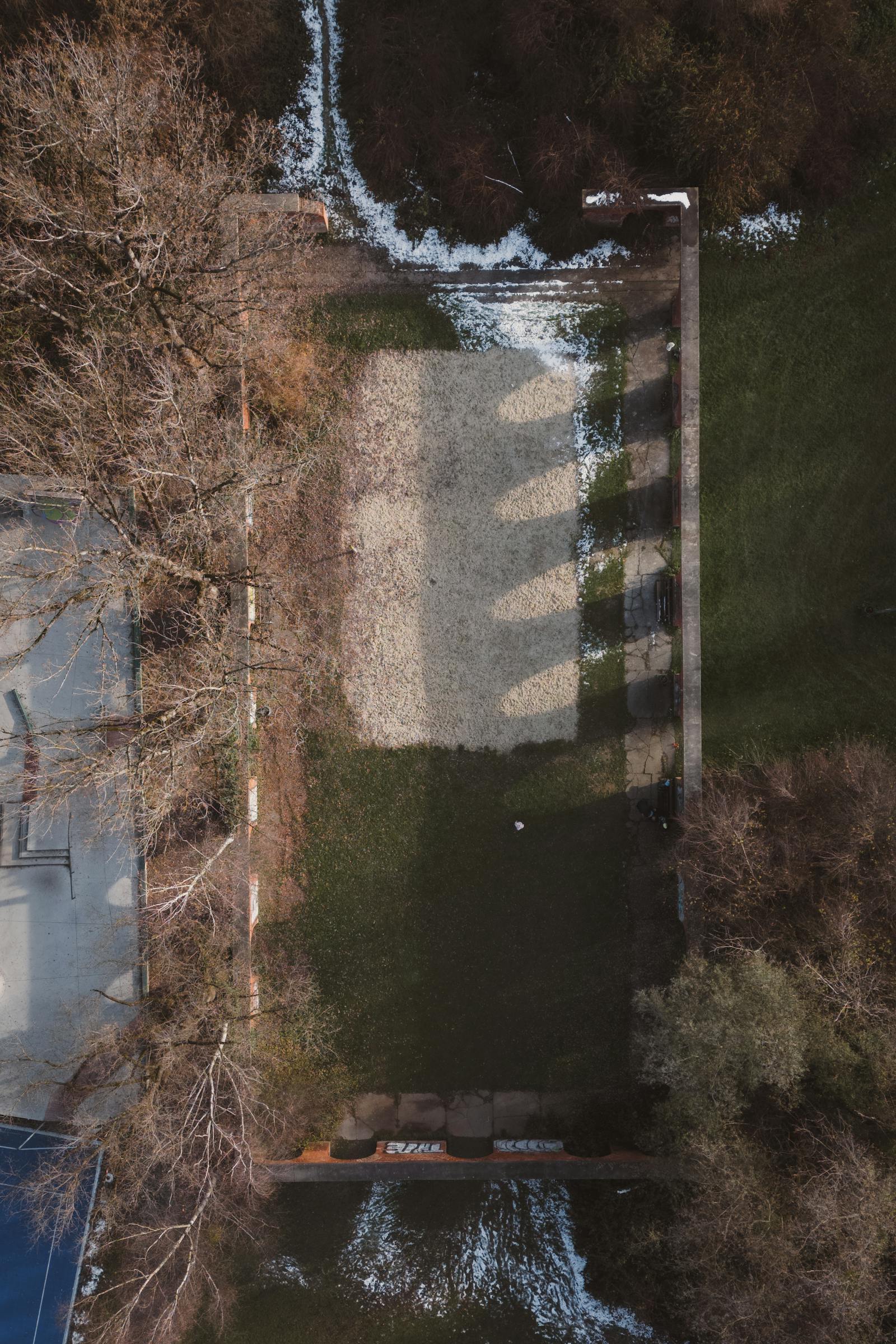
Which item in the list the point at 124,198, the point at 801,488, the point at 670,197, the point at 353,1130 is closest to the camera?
the point at 124,198

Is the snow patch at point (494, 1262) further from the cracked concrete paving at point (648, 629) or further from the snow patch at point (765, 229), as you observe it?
the snow patch at point (765, 229)

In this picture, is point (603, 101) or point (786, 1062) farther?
point (603, 101)

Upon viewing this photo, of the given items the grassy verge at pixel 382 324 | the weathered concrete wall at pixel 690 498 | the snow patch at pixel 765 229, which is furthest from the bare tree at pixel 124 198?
the snow patch at pixel 765 229

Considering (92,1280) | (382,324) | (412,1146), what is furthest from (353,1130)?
(382,324)

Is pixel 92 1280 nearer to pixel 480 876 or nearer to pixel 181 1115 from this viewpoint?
pixel 181 1115

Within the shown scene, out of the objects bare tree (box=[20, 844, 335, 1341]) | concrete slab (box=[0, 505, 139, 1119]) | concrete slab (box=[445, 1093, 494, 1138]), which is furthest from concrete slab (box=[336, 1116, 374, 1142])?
concrete slab (box=[0, 505, 139, 1119])

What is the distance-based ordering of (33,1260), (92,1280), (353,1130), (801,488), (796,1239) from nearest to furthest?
(796,1239), (33,1260), (92,1280), (353,1130), (801,488)

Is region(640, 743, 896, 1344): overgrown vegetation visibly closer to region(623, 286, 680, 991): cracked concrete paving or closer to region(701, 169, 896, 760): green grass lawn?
region(623, 286, 680, 991): cracked concrete paving
